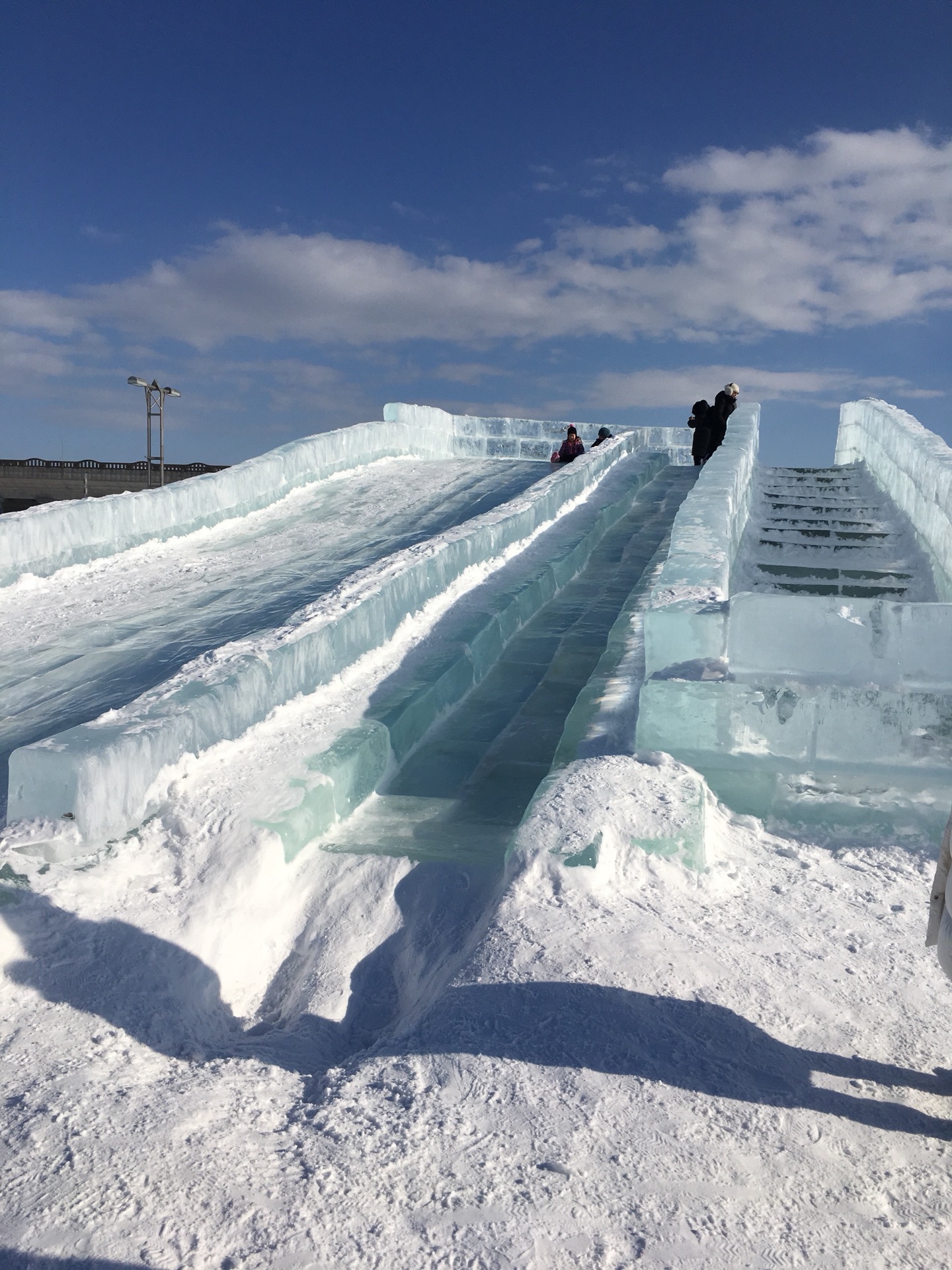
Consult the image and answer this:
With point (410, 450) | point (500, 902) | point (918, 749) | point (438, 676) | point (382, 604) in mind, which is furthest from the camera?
point (410, 450)

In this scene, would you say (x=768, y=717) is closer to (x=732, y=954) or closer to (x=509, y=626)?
(x=732, y=954)

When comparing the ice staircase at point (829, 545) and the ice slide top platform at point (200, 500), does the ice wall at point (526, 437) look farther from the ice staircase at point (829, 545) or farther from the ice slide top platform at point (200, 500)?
the ice staircase at point (829, 545)

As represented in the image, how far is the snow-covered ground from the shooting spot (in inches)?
75.2

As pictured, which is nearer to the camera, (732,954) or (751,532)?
(732,954)

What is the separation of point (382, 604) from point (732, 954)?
10.8ft

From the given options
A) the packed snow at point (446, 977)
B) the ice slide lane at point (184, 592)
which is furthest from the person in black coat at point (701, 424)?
the packed snow at point (446, 977)

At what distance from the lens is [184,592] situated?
23.1 feet

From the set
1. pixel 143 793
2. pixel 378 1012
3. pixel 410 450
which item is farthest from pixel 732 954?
pixel 410 450

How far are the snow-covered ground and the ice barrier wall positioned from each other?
9.4 inches

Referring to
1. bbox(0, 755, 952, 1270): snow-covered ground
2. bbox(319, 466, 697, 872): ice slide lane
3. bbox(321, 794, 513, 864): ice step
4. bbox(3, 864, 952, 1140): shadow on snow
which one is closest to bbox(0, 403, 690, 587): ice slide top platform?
bbox(319, 466, 697, 872): ice slide lane

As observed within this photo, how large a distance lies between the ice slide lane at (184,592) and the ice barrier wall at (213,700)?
0.52m

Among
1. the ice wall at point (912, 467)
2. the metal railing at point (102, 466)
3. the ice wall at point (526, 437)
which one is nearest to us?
the ice wall at point (912, 467)

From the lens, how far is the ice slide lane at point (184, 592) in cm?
503

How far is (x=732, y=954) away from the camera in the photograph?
2.89 m
